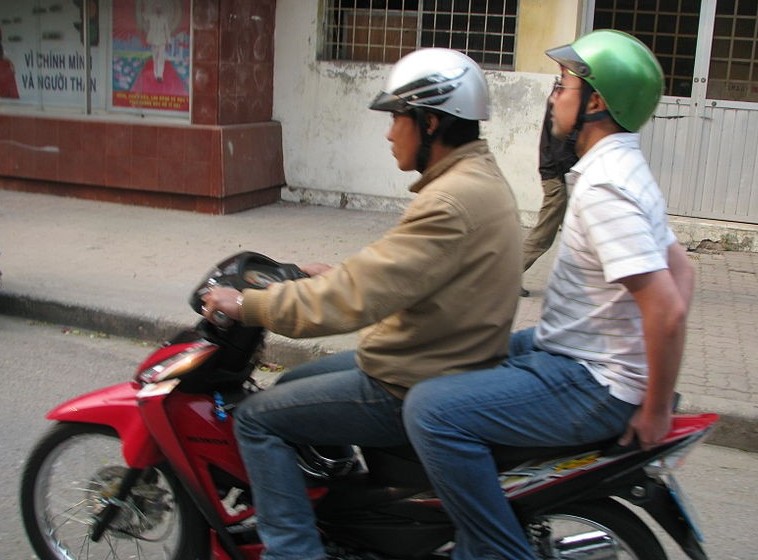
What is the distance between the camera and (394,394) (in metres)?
2.78

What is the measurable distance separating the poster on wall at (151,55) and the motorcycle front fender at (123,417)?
22.6 ft

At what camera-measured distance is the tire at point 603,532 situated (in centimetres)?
269

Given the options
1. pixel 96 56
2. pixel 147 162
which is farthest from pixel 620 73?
A: pixel 96 56

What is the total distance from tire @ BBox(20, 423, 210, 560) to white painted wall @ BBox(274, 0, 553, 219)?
6.39m

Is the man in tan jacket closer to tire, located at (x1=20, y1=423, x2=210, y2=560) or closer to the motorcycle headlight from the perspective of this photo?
the motorcycle headlight

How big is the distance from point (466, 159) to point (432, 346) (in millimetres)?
524

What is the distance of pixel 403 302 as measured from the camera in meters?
2.58

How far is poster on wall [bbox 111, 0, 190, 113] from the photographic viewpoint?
952 cm

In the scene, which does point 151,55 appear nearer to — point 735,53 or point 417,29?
point 417,29

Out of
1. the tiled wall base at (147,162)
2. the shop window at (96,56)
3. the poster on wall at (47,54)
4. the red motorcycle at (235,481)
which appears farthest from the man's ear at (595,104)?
the poster on wall at (47,54)

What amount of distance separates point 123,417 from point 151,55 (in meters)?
7.40

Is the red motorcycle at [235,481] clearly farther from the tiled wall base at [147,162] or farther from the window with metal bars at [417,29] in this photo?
the window with metal bars at [417,29]

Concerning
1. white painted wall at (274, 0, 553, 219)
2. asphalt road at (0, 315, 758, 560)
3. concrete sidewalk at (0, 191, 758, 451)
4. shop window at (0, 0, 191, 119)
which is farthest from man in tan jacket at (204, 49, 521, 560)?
shop window at (0, 0, 191, 119)

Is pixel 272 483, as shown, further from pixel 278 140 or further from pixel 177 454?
pixel 278 140
